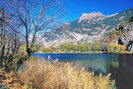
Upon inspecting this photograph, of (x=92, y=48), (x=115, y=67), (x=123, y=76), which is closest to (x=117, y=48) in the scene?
(x=92, y=48)

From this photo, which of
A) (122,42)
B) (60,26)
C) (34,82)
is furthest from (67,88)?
(122,42)

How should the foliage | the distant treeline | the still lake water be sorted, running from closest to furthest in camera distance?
the still lake water < the foliage < the distant treeline

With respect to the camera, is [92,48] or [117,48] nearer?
[117,48]

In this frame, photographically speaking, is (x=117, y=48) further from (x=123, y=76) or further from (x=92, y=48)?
(x=123, y=76)

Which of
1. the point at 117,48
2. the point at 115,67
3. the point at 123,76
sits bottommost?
the point at 123,76

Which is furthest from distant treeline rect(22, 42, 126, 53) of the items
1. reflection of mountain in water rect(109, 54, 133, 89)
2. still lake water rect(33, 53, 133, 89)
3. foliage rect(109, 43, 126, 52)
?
reflection of mountain in water rect(109, 54, 133, 89)

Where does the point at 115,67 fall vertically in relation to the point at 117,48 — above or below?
below

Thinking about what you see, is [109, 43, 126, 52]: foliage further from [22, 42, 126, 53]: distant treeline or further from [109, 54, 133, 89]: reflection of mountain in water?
[109, 54, 133, 89]: reflection of mountain in water

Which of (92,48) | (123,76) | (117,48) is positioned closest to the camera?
(123,76)

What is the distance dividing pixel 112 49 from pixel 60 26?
139m

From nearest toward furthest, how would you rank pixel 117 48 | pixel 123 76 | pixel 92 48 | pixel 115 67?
1. pixel 123 76
2. pixel 115 67
3. pixel 117 48
4. pixel 92 48

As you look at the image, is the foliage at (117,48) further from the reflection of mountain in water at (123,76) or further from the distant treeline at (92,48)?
the reflection of mountain in water at (123,76)

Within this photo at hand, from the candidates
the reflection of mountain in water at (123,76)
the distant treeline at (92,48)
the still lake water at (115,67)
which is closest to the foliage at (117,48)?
the distant treeline at (92,48)

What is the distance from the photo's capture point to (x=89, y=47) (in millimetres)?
180125
